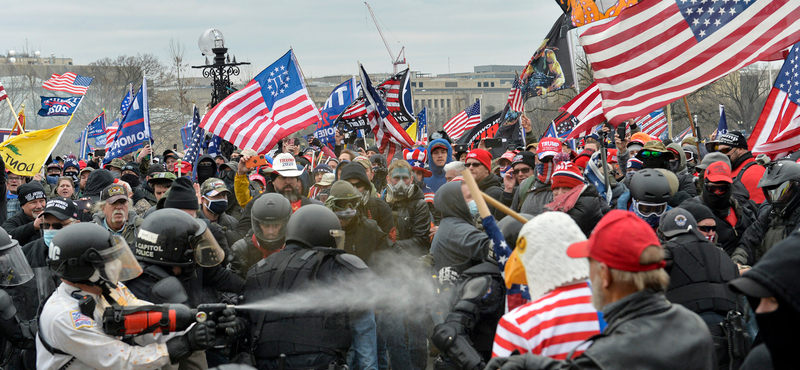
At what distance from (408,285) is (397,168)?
2582 mm

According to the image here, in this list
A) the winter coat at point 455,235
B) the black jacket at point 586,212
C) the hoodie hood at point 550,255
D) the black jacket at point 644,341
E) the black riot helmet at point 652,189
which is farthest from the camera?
the black riot helmet at point 652,189

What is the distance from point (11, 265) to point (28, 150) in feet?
21.4

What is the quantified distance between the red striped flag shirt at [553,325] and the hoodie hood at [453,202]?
2447 mm

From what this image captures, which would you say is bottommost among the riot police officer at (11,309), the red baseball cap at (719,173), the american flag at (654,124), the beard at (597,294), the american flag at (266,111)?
the riot police officer at (11,309)

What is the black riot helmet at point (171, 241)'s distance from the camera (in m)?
4.48

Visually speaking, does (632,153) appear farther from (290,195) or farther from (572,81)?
(290,195)

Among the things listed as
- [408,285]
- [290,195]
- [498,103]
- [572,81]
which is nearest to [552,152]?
[408,285]

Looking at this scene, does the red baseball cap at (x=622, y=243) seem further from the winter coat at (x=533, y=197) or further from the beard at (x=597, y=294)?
the winter coat at (x=533, y=197)

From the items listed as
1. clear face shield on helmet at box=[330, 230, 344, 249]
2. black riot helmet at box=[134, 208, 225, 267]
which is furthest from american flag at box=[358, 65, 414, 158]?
black riot helmet at box=[134, 208, 225, 267]

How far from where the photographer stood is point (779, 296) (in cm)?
223

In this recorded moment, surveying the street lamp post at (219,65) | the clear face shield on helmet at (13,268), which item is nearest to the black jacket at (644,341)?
the clear face shield on helmet at (13,268)

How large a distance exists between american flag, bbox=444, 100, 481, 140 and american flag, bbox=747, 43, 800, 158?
31.1ft

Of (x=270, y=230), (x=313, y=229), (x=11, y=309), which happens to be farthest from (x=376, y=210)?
(x=11, y=309)

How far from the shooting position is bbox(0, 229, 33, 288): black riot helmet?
16.4 feet
